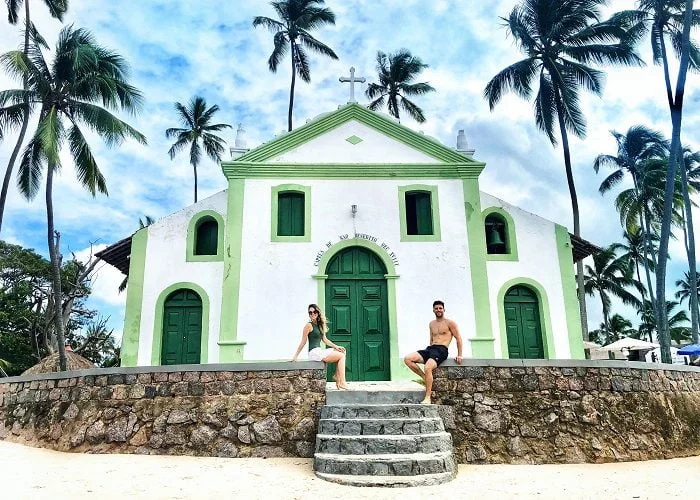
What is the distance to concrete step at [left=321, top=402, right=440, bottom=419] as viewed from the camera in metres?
6.71

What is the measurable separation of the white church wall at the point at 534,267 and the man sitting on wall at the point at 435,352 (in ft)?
13.5

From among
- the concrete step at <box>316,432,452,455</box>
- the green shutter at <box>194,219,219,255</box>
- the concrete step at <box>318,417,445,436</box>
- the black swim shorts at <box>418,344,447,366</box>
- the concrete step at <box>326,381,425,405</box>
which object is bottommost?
the concrete step at <box>316,432,452,455</box>

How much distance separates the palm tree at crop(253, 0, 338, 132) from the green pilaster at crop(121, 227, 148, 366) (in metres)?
16.1

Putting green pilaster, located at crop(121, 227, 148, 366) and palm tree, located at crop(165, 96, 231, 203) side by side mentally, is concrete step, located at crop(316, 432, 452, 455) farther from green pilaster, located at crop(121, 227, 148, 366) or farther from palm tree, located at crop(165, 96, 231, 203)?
palm tree, located at crop(165, 96, 231, 203)

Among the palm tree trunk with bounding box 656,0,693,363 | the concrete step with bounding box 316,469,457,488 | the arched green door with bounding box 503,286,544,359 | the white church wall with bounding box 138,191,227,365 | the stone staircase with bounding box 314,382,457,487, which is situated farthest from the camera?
the palm tree trunk with bounding box 656,0,693,363

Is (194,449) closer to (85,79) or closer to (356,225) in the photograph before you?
(356,225)

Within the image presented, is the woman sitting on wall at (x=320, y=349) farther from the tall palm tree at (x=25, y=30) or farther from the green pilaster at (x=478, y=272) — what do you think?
the tall palm tree at (x=25, y=30)

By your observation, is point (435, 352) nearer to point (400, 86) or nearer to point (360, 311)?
point (360, 311)

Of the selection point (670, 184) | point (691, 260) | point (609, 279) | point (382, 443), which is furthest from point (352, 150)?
point (609, 279)

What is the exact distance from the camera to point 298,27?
2528 cm

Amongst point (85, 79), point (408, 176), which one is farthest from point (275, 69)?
point (408, 176)

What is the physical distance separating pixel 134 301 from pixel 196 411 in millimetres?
5376

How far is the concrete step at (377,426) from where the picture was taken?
6402mm

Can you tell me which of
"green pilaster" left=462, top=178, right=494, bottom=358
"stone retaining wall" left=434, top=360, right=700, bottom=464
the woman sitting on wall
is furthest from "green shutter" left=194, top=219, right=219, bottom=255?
"stone retaining wall" left=434, top=360, right=700, bottom=464
